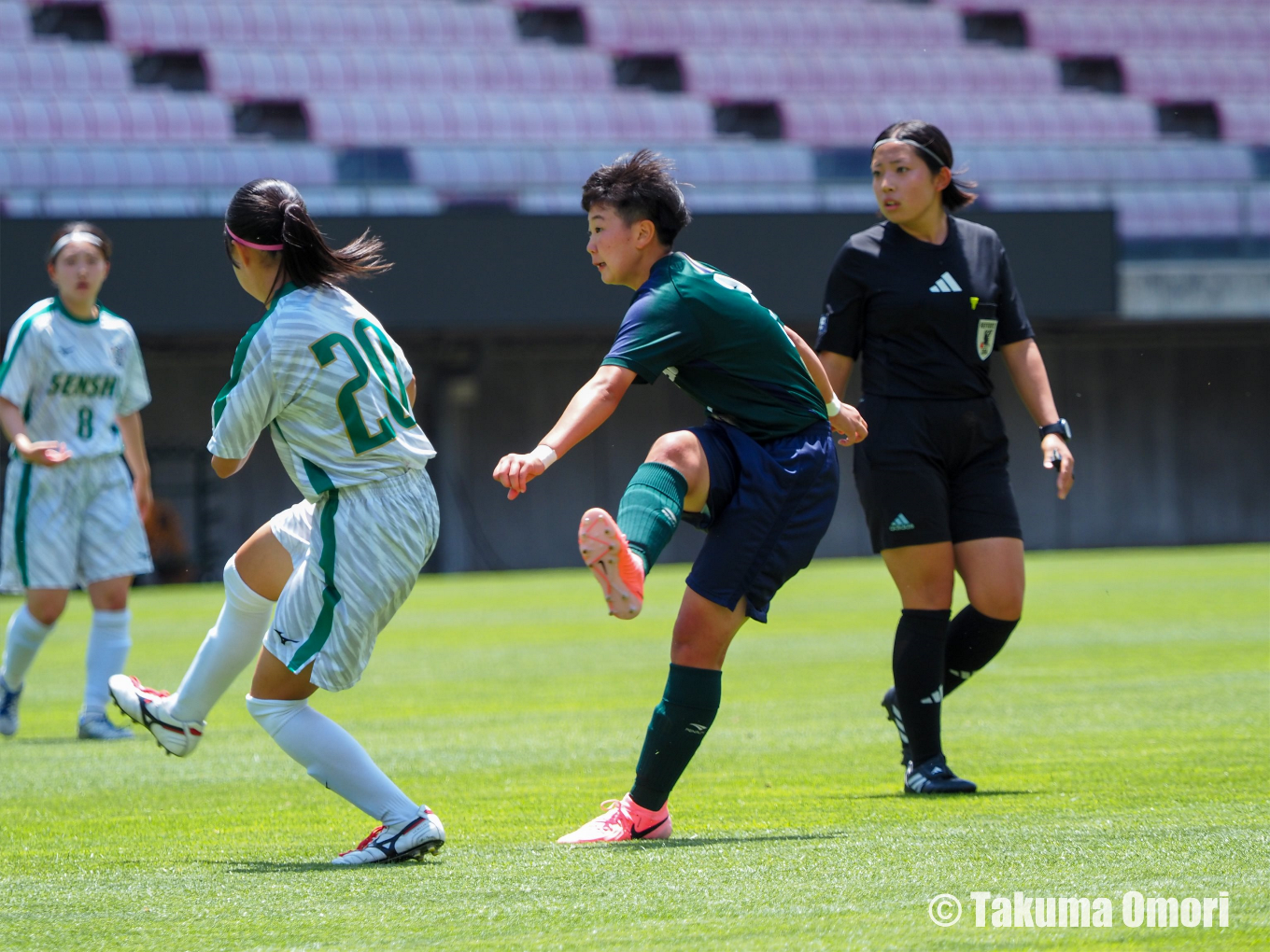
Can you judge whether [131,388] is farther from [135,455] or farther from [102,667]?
[102,667]

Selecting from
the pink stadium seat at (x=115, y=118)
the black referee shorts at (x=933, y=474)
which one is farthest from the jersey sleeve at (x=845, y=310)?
the pink stadium seat at (x=115, y=118)

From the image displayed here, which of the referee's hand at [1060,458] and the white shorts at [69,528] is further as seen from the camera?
the white shorts at [69,528]

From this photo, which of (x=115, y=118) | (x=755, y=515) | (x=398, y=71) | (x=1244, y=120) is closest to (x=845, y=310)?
(x=755, y=515)

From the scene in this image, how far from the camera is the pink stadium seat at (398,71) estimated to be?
2791 centimetres

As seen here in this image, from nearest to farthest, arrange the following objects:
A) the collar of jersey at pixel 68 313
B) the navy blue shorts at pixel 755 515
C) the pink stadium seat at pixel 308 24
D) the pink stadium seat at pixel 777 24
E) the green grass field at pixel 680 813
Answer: the green grass field at pixel 680 813 < the navy blue shorts at pixel 755 515 < the collar of jersey at pixel 68 313 < the pink stadium seat at pixel 308 24 < the pink stadium seat at pixel 777 24

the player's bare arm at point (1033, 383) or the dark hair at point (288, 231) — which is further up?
the dark hair at point (288, 231)

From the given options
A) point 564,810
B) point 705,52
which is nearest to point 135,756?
point 564,810

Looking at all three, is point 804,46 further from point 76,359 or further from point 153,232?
point 76,359

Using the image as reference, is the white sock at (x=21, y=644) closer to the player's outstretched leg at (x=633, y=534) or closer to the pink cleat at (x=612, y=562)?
the player's outstretched leg at (x=633, y=534)

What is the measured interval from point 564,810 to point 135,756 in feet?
7.69

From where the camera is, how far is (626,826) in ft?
13.5

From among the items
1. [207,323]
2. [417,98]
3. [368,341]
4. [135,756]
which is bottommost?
[135,756]

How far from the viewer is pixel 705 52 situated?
30.7 metres

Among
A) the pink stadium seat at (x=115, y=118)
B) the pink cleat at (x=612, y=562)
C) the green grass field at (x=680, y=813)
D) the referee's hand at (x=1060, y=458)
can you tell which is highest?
the pink stadium seat at (x=115, y=118)
